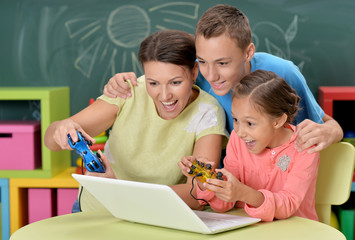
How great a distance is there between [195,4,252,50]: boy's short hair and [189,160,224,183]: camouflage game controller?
1.43 ft

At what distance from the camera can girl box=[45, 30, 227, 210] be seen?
5.39ft

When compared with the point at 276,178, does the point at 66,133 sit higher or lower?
higher

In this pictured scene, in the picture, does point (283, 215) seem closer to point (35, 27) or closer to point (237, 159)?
point (237, 159)

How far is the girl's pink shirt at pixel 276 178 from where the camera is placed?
132cm

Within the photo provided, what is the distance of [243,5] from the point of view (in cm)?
268

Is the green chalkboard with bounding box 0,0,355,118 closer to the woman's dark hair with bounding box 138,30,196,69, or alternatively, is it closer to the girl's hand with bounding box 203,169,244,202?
the woman's dark hair with bounding box 138,30,196,69

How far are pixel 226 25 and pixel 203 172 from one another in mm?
508

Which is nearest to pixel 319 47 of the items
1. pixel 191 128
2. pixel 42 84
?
pixel 191 128

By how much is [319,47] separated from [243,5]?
424mm

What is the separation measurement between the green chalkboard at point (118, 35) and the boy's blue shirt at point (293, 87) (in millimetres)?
879

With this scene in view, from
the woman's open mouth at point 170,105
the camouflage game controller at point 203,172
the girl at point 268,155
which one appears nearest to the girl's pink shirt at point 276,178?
the girl at point 268,155

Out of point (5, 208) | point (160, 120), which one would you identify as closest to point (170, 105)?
point (160, 120)

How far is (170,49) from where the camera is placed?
164 cm

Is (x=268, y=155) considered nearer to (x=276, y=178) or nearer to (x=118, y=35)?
(x=276, y=178)
